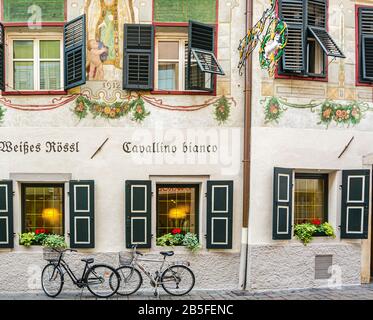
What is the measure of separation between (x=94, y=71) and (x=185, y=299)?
505 cm

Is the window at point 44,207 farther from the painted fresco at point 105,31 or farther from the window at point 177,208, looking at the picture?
the painted fresco at point 105,31

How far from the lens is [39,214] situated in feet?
30.1

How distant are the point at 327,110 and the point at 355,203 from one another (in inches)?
84.2

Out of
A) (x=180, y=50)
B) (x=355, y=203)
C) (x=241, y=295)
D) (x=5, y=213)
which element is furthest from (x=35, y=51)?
(x=355, y=203)

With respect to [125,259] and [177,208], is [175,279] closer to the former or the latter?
[125,259]

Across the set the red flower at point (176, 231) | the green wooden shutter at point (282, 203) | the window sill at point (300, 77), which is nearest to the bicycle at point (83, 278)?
the red flower at point (176, 231)

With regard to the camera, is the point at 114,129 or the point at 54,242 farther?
the point at 114,129

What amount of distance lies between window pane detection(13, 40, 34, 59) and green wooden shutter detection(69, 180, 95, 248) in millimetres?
2968

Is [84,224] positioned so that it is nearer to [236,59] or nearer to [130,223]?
[130,223]

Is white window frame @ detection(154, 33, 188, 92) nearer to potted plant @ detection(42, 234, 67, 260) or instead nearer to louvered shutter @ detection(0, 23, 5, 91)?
louvered shutter @ detection(0, 23, 5, 91)

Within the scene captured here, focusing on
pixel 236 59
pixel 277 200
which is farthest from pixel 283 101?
pixel 277 200

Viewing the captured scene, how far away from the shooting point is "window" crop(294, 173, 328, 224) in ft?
31.5

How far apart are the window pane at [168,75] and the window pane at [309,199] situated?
3.49 m

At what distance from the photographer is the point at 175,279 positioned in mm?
8648
